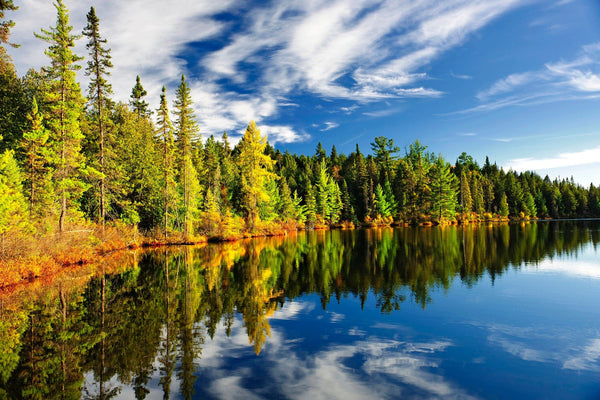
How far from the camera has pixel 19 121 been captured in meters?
35.6

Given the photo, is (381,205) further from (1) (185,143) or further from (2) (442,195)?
(1) (185,143)

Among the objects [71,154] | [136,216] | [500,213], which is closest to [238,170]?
[136,216]

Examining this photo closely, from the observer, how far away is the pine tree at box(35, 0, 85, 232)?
23.4m

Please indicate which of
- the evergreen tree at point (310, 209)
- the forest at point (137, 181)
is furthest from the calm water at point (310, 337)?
the evergreen tree at point (310, 209)

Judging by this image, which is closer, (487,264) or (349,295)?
(349,295)

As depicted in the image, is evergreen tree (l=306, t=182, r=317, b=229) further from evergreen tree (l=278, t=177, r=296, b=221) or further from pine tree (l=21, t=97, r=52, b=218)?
pine tree (l=21, t=97, r=52, b=218)

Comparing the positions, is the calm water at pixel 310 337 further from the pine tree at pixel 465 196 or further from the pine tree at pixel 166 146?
the pine tree at pixel 465 196

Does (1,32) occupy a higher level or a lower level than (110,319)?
higher

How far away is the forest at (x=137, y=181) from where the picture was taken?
922 inches

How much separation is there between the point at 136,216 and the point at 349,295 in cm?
2963

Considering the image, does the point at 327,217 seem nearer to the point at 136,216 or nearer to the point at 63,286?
the point at 136,216

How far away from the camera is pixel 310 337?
8898mm

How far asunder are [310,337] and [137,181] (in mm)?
35798

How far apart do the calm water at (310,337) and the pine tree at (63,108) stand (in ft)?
36.2
